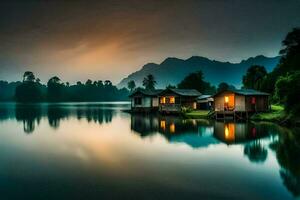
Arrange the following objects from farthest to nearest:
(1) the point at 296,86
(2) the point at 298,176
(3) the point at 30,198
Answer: (1) the point at 296,86
(2) the point at 298,176
(3) the point at 30,198

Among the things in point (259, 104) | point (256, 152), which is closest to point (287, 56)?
point (259, 104)

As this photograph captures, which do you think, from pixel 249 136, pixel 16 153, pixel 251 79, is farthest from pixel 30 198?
pixel 251 79

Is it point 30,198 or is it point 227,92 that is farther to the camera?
point 227,92

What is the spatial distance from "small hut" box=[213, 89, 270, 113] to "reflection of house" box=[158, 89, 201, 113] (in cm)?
1049

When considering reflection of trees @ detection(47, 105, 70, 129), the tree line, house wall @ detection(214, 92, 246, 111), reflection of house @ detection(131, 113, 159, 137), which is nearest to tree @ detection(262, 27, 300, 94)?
the tree line

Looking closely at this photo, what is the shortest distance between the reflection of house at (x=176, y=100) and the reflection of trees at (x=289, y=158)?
29548 mm

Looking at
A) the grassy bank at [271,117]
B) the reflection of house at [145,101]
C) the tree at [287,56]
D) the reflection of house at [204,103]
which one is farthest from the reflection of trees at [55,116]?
the tree at [287,56]

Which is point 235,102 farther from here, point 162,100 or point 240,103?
point 162,100

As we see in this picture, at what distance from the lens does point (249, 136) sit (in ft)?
87.9

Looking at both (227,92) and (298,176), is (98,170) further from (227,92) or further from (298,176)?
(227,92)

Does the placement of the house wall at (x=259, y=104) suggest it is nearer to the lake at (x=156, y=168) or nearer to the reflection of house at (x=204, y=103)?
the reflection of house at (x=204, y=103)

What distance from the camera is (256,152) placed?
19.9m

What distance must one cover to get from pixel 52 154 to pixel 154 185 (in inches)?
431

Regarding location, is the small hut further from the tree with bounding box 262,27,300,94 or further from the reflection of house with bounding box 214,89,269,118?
the tree with bounding box 262,27,300,94
